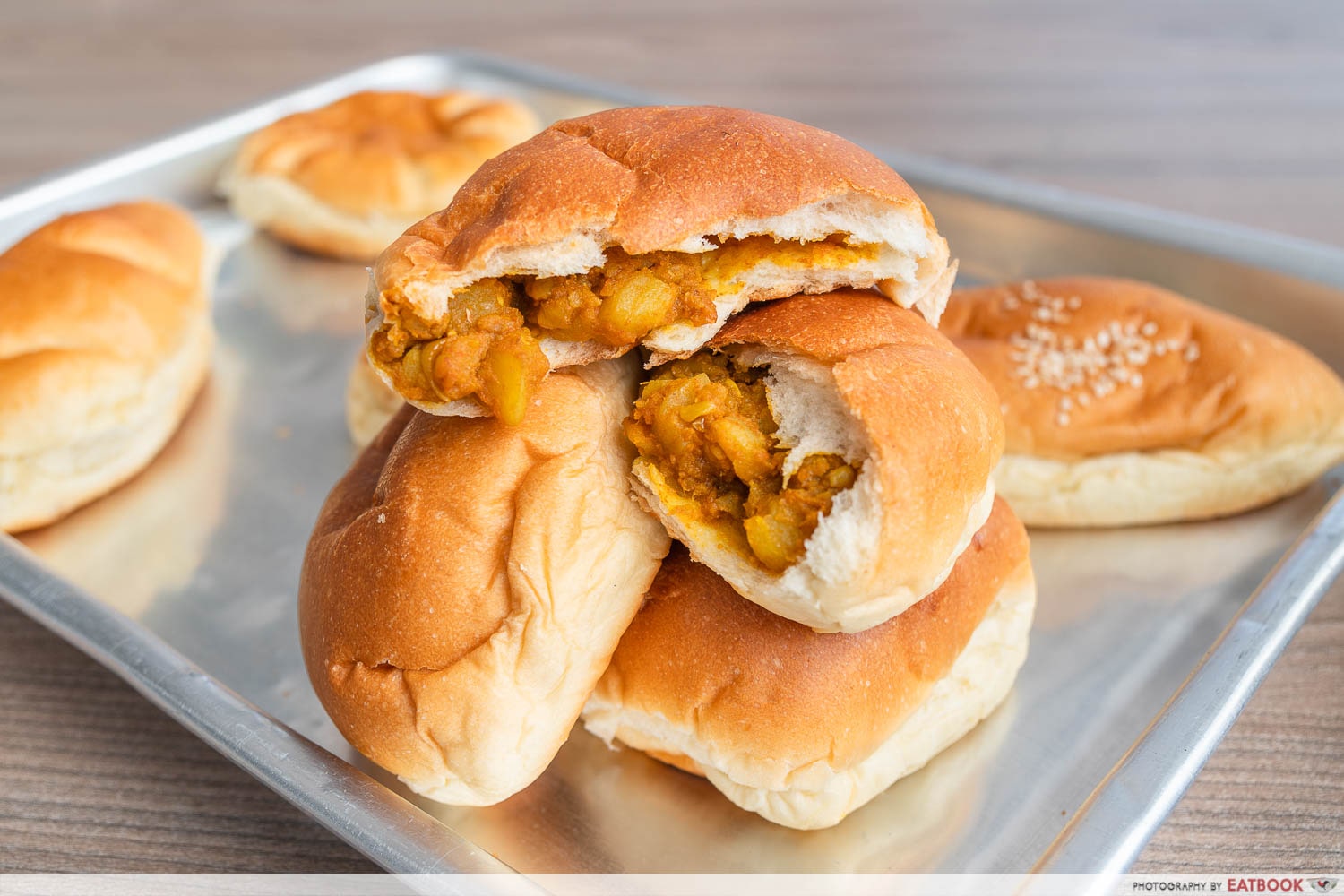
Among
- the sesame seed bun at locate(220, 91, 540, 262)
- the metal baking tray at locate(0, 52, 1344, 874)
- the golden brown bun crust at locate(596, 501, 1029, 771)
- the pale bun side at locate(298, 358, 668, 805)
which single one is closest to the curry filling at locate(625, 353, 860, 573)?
the pale bun side at locate(298, 358, 668, 805)

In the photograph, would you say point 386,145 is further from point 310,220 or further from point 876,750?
point 876,750

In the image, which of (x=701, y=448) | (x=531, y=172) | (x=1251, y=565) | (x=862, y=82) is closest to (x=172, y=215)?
(x=531, y=172)

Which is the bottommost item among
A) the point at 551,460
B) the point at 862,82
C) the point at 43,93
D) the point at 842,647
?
Result: the point at 43,93

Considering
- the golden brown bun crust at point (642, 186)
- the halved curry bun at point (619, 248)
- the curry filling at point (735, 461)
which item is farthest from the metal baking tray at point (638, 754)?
the golden brown bun crust at point (642, 186)

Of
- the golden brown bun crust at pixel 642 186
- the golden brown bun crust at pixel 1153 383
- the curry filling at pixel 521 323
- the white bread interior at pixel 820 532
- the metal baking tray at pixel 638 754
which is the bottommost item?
the metal baking tray at pixel 638 754

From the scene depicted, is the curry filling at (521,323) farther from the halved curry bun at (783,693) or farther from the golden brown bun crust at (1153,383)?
the golden brown bun crust at (1153,383)

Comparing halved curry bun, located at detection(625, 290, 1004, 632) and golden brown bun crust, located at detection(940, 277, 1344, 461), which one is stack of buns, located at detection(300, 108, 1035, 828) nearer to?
halved curry bun, located at detection(625, 290, 1004, 632)

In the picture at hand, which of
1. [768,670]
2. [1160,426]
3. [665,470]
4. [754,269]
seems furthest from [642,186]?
[1160,426]

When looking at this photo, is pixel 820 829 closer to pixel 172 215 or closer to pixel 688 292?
pixel 688 292
